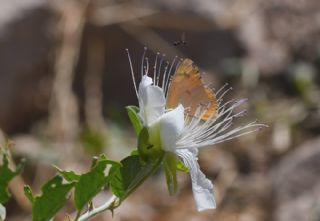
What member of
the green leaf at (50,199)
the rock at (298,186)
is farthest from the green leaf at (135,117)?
the rock at (298,186)

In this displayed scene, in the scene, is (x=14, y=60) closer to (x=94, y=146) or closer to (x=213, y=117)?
(x=94, y=146)

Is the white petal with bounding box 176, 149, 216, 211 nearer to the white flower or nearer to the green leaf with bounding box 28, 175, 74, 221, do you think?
the white flower

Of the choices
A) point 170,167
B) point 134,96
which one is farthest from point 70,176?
point 134,96

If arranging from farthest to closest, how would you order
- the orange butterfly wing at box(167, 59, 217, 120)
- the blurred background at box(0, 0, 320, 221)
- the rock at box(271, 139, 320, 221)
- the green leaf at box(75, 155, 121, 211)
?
1. the blurred background at box(0, 0, 320, 221)
2. the rock at box(271, 139, 320, 221)
3. the orange butterfly wing at box(167, 59, 217, 120)
4. the green leaf at box(75, 155, 121, 211)

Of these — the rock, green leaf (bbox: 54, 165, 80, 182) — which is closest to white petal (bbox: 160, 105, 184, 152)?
green leaf (bbox: 54, 165, 80, 182)

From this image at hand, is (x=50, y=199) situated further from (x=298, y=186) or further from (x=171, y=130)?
(x=298, y=186)

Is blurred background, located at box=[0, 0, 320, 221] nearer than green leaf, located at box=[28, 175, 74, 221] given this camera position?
No

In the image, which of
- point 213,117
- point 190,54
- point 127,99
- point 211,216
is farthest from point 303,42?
point 213,117
